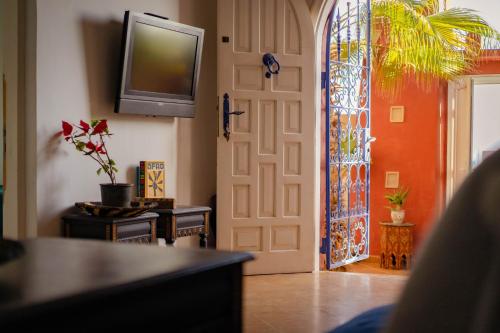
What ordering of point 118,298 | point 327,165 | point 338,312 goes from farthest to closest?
point 327,165 < point 338,312 < point 118,298

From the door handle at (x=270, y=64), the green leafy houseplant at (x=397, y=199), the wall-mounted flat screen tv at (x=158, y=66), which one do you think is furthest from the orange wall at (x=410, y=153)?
the wall-mounted flat screen tv at (x=158, y=66)

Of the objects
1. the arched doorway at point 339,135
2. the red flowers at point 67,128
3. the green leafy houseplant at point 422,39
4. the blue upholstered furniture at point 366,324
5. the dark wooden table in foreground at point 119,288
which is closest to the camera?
the dark wooden table in foreground at point 119,288

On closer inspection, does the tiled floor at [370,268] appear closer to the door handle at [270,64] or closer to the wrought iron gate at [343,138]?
the wrought iron gate at [343,138]

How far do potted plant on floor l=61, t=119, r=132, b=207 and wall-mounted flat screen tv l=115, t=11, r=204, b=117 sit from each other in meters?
0.33

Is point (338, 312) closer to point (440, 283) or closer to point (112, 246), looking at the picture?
point (112, 246)

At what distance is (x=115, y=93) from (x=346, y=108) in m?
2.48

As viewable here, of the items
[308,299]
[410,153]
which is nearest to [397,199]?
[410,153]

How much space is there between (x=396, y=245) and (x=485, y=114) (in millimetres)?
2114

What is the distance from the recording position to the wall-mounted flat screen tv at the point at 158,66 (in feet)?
15.5

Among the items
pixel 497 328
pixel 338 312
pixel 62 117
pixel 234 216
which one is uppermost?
pixel 62 117

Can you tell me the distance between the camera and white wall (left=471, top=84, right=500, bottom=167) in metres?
8.66

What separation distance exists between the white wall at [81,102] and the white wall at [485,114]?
475 cm

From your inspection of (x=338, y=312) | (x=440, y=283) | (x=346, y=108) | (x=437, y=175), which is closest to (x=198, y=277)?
(x=440, y=283)

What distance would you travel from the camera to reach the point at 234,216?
18.3ft
